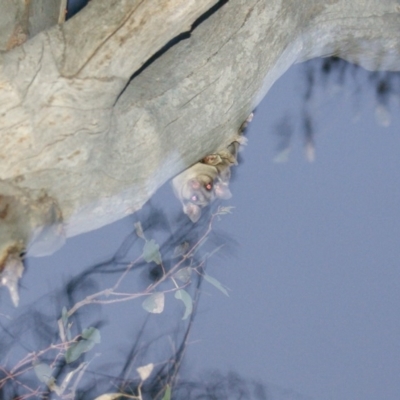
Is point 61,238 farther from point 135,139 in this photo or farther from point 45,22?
point 45,22

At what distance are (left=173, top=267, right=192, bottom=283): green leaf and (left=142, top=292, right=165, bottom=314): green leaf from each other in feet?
0.26

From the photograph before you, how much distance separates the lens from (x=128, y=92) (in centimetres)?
136

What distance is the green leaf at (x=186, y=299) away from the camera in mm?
1827

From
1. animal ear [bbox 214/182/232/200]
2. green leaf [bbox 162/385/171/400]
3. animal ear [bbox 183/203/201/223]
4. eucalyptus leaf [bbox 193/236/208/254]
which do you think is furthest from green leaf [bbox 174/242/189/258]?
green leaf [bbox 162/385/171/400]

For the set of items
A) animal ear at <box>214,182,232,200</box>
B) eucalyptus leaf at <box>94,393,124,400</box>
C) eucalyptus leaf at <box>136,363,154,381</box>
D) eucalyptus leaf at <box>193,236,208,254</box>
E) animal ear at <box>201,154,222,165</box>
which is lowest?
eucalyptus leaf at <box>136,363,154,381</box>

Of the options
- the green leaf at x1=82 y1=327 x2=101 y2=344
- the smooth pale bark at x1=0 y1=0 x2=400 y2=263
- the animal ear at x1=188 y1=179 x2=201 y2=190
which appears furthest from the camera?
the green leaf at x1=82 y1=327 x2=101 y2=344

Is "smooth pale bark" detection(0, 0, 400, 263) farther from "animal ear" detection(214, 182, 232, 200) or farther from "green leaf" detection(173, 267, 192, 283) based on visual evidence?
"green leaf" detection(173, 267, 192, 283)

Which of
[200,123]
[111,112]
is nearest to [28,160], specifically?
[111,112]

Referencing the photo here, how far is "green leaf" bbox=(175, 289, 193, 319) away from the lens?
183cm

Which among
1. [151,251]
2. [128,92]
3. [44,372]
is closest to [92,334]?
[44,372]

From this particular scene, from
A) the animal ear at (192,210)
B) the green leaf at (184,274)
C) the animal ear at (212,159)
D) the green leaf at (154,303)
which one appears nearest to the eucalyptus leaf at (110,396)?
the green leaf at (154,303)

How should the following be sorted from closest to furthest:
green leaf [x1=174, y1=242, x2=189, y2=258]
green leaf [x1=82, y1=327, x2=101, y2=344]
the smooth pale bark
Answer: the smooth pale bark → green leaf [x1=82, y1=327, x2=101, y2=344] → green leaf [x1=174, y1=242, x2=189, y2=258]

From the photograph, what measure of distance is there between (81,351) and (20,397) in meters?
0.20

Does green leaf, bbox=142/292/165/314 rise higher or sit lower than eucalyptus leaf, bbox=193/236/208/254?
lower
